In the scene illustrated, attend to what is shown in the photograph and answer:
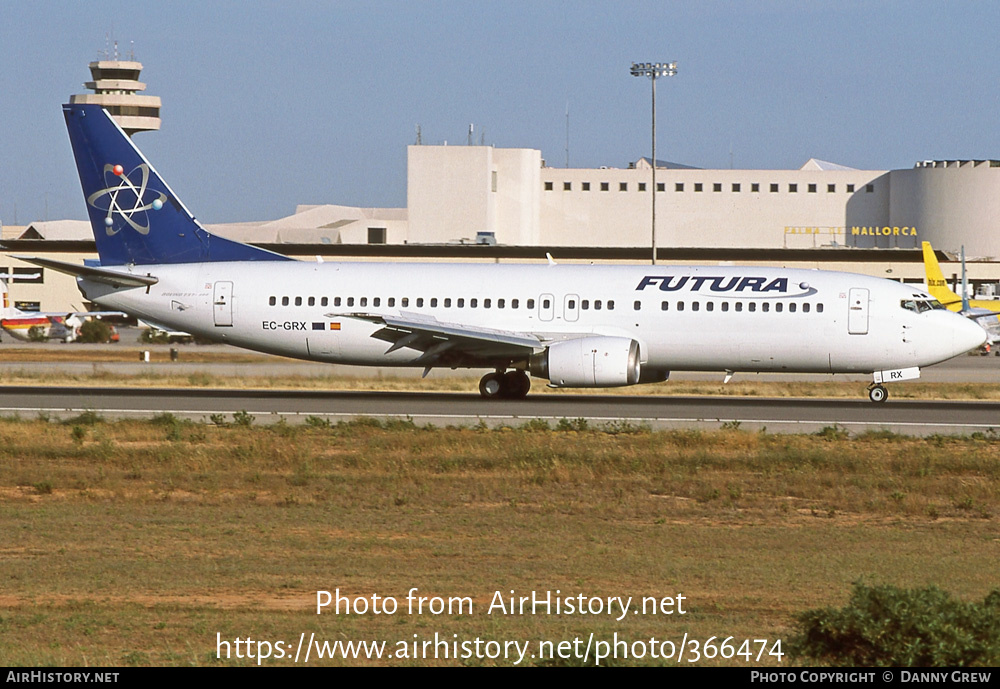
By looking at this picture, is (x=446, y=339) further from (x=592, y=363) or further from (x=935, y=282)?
(x=935, y=282)

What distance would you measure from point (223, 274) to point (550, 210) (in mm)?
85478

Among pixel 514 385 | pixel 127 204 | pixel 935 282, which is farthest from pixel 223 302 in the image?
pixel 935 282

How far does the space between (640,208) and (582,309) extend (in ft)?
276

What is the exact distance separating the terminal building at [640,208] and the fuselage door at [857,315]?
68913 mm

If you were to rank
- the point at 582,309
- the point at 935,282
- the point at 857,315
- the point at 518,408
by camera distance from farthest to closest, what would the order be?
the point at 935,282, the point at 582,309, the point at 857,315, the point at 518,408

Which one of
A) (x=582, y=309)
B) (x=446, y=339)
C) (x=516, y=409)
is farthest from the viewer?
(x=582, y=309)

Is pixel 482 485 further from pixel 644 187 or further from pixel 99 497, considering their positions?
pixel 644 187

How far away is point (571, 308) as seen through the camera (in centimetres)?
3188

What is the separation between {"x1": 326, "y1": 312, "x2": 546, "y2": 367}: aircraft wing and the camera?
3047cm

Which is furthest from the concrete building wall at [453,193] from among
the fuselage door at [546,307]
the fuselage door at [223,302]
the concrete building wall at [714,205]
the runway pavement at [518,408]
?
the fuselage door at [546,307]

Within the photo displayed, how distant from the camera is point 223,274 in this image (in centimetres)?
3319

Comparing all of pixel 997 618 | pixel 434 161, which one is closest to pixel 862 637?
pixel 997 618

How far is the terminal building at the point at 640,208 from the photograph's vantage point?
108 meters

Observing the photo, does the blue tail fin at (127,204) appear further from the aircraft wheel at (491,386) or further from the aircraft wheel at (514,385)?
the aircraft wheel at (514,385)
